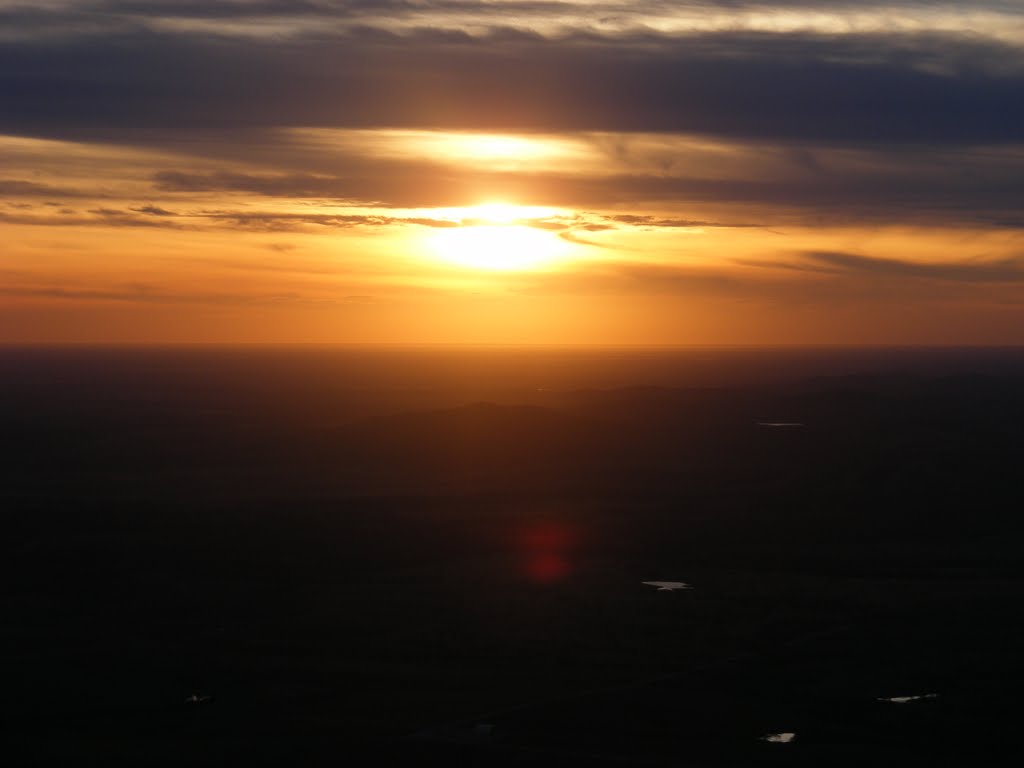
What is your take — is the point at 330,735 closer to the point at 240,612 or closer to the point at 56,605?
the point at 240,612

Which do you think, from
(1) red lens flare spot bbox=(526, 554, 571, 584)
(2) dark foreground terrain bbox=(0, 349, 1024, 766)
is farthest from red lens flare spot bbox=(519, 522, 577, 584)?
(2) dark foreground terrain bbox=(0, 349, 1024, 766)

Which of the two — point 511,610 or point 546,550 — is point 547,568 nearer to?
point 546,550

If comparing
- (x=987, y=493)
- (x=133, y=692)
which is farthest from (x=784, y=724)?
(x=987, y=493)

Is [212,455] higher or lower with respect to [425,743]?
lower

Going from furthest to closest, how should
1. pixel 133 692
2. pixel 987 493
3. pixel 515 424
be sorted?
pixel 515 424, pixel 987 493, pixel 133 692

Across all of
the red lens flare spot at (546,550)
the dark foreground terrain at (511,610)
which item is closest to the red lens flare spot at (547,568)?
the red lens flare spot at (546,550)

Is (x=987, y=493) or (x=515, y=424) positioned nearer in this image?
(x=987, y=493)

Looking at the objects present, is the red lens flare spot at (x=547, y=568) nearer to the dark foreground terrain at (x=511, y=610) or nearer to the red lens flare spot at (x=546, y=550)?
the red lens flare spot at (x=546, y=550)

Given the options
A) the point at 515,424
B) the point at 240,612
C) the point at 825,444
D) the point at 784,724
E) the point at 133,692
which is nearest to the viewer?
the point at 784,724
